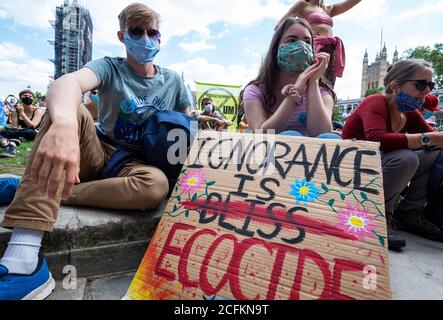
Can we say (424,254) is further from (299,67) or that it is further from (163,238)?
(163,238)

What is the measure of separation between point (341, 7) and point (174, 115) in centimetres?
291

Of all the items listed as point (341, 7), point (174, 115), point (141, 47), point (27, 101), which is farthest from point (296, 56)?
point (27, 101)

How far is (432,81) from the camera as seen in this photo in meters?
1.75

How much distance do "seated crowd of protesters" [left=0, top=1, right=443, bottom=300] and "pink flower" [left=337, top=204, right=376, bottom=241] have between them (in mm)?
608

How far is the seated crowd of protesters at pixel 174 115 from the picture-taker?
52.1 inches

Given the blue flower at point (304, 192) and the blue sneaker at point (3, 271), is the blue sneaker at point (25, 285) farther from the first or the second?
the blue flower at point (304, 192)

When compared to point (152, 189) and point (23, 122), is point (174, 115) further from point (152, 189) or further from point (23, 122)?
point (23, 122)

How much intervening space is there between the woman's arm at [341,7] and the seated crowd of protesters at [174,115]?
6.29 ft

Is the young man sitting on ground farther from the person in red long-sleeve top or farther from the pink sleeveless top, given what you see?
the pink sleeveless top

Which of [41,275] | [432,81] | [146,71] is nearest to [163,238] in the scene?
[41,275]

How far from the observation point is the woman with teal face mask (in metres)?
1.74

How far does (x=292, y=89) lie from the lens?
1702mm

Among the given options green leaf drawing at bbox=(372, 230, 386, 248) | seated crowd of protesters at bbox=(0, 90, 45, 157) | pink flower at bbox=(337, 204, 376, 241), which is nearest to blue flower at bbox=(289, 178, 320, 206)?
pink flower at bbox=(337, 204, 376, 241)

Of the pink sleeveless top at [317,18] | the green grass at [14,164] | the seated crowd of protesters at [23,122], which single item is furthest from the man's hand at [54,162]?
the seated crowd of protesters at [23,122]
